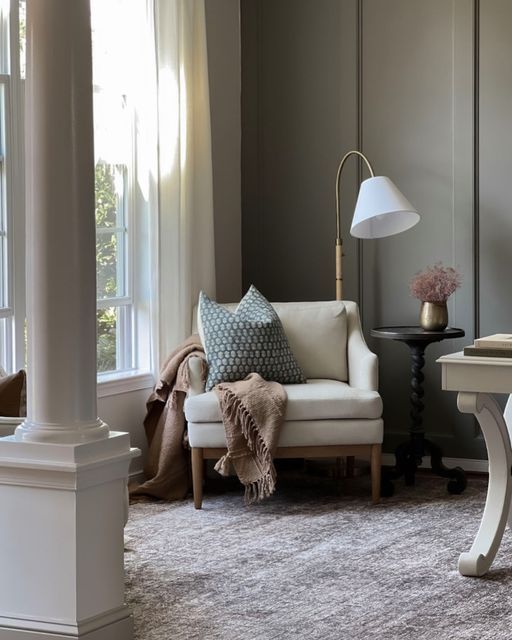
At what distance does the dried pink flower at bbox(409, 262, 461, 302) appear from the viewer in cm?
493

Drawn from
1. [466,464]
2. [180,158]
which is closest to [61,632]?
[180,158]

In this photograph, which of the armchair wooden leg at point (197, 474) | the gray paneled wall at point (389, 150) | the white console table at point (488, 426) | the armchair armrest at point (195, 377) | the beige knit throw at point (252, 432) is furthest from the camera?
the gray paneled wall at point (389, 150)

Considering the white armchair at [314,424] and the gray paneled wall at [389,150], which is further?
the gray paneled wall at [389,150]

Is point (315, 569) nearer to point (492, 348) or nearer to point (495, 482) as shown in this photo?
point (495, 482)

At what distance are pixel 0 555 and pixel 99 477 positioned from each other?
34 centimetres

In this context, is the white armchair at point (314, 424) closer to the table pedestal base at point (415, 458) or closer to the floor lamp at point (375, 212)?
the table pedestal base at point (415, 458)

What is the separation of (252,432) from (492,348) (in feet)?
4.45

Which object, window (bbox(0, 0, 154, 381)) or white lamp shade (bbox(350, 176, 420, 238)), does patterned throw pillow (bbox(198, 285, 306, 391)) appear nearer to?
window (bbox(0, 0, 154, 381))

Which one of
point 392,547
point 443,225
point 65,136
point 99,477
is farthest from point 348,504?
point 65,136

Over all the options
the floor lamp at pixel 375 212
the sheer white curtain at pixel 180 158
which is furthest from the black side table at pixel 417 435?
the sheer white curtain at pixel 180 158

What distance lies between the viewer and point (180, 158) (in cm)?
516

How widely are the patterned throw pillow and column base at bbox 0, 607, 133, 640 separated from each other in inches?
76.8

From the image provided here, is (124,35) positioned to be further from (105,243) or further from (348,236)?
(348,236)

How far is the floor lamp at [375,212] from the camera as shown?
4.88 metres
